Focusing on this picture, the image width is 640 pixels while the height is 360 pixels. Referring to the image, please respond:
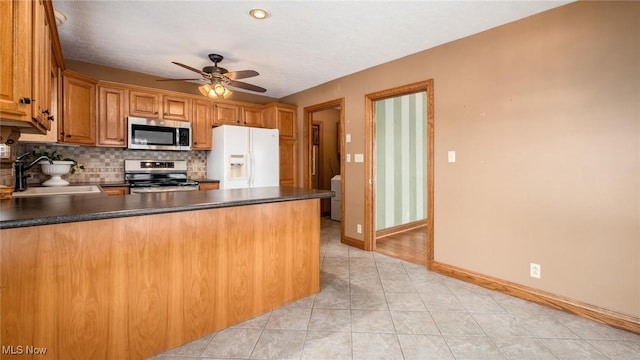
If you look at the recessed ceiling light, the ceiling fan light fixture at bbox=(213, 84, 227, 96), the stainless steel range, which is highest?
the recessed ceiling light

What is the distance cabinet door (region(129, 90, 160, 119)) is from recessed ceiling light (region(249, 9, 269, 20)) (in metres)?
2.25

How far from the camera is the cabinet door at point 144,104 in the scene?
3.73 m

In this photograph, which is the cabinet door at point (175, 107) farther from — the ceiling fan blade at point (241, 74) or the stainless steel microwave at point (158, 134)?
Result: the ceiling fan blade at point (241, 74)

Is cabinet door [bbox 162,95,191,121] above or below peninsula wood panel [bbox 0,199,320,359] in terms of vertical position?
above

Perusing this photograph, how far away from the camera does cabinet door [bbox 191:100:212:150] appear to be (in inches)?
166

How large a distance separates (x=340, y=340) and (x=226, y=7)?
262 cm

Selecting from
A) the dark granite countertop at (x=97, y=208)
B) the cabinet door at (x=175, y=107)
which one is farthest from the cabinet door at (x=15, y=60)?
the cabinet door at (x=175, y=107)

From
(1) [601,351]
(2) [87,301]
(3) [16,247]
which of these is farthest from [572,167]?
(3) [16,247]

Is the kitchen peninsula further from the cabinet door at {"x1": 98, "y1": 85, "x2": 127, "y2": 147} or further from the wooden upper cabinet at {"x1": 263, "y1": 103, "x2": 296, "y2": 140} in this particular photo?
the wooden upper cabinet at {"x1": 263, "y1": 103, "x2": 296, "y2": 140}

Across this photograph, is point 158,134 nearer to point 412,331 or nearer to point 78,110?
point 78,110

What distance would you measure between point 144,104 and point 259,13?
2.38 meters

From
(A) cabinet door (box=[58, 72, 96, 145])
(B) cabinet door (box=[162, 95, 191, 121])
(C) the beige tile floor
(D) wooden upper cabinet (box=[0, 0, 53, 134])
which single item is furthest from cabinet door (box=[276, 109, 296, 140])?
(D) wooden upper cabinet (box=[0, 0, 53, 134])

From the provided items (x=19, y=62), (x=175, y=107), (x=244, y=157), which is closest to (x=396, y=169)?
(x=244, y=157)

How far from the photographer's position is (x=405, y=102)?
190 inches
